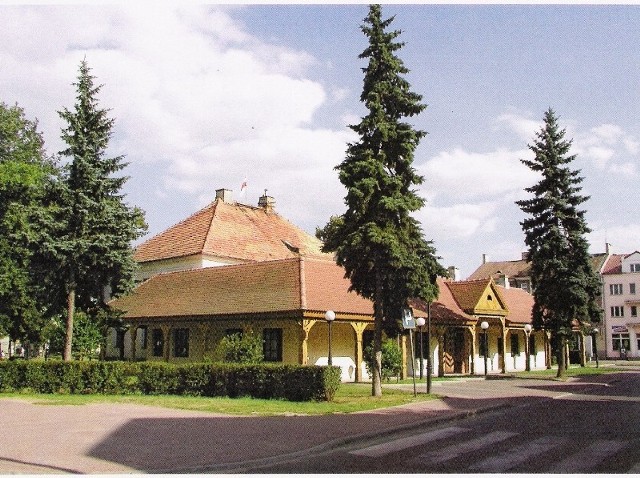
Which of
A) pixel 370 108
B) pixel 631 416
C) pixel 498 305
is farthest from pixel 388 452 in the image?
pixel 498 305

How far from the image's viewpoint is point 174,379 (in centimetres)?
2102

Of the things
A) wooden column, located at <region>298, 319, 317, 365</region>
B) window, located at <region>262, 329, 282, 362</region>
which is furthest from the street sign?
window, located at <region>262, 329, 282, 362</region>

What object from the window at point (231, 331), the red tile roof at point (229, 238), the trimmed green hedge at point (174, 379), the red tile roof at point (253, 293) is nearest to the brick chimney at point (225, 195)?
the red tile roof at point (229, 238)

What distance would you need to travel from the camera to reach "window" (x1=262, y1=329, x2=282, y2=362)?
27.5 meters

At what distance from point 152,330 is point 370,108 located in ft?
65.6

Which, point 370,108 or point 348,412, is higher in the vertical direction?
point 370,108

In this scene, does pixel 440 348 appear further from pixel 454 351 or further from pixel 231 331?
pixel 231 331

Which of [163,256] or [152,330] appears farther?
[163,256]

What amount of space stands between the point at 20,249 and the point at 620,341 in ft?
226

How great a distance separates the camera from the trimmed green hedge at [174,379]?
1856 centimetres

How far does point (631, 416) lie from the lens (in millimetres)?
16078

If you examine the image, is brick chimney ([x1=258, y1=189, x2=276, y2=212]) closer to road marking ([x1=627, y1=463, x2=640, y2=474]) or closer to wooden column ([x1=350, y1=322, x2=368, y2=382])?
wooden column ([x1=350, y1=322, x2=368, y2=382])

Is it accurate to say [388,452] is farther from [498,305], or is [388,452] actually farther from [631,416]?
[498,305]

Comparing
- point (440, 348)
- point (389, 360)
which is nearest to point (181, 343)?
point (389, 360)
